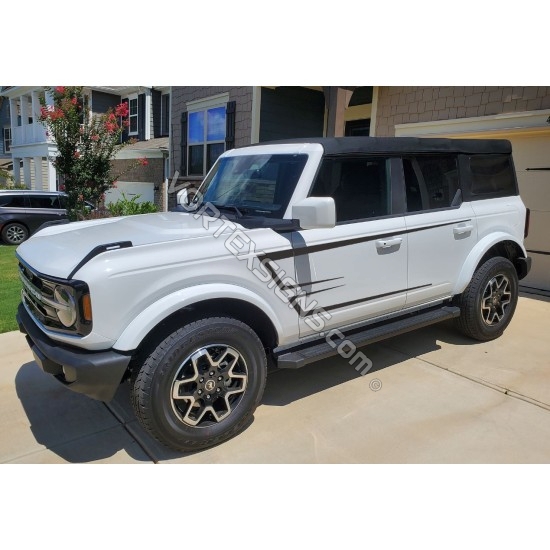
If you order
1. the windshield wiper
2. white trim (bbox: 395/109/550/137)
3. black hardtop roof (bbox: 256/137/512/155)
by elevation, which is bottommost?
the windshield wiper

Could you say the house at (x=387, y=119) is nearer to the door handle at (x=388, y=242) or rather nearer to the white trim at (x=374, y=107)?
the white trim at (x=374, y=107)

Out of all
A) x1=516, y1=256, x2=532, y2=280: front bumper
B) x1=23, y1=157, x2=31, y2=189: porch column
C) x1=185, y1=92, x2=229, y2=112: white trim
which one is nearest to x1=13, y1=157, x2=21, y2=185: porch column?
x1=23, y1=157, x2=31, y2=189: porch column

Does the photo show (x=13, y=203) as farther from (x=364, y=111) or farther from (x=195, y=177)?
(x=364, y=111)

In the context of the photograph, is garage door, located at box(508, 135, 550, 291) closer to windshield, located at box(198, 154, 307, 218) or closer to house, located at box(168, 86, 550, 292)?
house, located at box(168, 86, 550, 292)

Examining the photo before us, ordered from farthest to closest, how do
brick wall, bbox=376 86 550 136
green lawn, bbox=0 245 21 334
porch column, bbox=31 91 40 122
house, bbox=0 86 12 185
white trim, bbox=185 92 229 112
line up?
1. house, bbox=0 86 12 185
2. porch column, bbox=31 91 40 122
3. white trim, bbox=185 92 229 112
4. brick wall, bbox=376 86 550 136
5. green lawn, bbox=0 245 21 334

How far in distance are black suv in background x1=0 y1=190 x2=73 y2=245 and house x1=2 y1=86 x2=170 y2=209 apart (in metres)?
1.03

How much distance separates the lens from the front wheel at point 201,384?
277 cm

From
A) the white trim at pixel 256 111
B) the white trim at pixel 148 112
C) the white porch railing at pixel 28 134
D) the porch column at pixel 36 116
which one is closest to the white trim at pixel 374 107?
the white trim at pixel 256 111

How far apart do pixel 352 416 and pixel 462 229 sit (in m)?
2.08

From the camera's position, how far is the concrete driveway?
118 inches

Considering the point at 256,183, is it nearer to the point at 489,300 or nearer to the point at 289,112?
the point at 489,300

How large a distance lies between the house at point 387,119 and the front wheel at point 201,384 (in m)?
5.34

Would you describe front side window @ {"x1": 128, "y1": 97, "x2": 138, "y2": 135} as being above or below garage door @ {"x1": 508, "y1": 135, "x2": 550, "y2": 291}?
above

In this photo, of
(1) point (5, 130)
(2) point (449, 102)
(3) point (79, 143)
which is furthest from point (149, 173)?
(1) point (5, 130)
